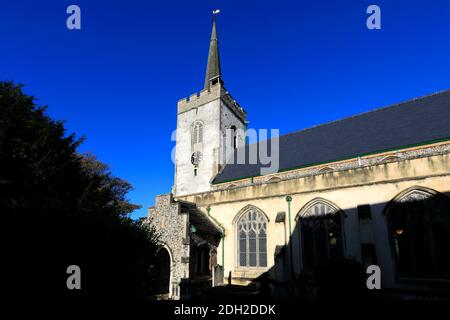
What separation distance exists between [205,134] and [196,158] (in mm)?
2896

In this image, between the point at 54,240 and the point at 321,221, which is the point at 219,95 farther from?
the point at 54,240

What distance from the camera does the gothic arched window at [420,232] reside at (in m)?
11.3

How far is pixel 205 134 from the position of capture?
31.9 meters

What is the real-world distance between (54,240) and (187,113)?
27945mm

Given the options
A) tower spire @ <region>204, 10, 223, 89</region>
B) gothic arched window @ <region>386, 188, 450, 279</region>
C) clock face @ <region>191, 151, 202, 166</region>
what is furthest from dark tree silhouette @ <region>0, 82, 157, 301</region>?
tower spire @ <region>204, 10, 223, 89</region>

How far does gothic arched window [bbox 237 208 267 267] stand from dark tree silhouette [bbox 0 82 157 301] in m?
6.61

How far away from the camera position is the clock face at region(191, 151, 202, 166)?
31519 mm

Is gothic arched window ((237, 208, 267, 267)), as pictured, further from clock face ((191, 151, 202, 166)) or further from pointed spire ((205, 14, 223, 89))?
pointed spire ((205, 14, 223, 89))

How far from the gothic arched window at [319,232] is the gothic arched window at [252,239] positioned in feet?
7.56

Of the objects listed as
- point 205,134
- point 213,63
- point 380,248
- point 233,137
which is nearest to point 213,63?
point 213,63

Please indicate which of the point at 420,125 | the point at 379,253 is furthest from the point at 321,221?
the point at 420,125

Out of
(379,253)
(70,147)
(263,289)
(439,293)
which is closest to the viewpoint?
(439,293)

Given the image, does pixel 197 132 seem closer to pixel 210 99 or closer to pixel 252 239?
pixel 210 99

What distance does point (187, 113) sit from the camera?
3438 centimetres
